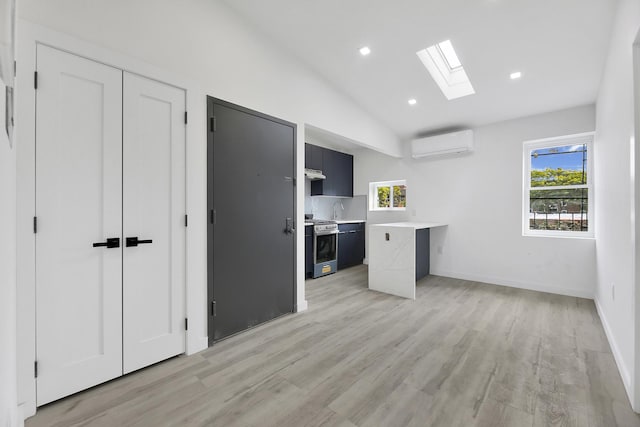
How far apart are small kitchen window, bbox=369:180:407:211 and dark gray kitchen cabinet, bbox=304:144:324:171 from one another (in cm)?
132

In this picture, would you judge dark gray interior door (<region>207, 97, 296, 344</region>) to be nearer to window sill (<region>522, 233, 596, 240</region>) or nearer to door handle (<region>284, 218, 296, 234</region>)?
door handle (<region>284, 218, 296, 234</region>)

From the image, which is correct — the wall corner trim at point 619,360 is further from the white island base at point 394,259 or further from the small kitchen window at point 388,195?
the small kitchen window at point 388,195

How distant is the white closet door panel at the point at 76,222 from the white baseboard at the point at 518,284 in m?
4.50

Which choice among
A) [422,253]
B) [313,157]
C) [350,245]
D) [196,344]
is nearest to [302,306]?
[196,344]

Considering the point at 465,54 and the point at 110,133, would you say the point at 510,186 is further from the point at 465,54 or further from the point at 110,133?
the point at 110,133

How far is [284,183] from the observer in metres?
2.90

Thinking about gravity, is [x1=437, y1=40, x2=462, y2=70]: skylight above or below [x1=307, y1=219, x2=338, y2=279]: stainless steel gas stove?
above

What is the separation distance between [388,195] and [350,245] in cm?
129

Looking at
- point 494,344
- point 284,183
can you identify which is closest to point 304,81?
point 284,183

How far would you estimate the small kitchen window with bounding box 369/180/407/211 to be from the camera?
17.6ft

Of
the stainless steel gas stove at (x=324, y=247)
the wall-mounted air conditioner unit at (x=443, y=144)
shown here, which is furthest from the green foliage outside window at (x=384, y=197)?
the stainless steel gas stove at (x=324, y=247)

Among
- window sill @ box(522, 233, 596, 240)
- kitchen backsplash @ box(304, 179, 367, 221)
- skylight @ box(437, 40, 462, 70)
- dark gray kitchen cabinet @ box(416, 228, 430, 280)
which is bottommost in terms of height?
dark gray kitchen cabinet @ box(416, 228, 430, 280)

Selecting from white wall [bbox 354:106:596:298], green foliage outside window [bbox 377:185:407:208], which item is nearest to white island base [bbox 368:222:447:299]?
white wall [bbox 354:106:596:298]

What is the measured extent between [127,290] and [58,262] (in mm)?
416
